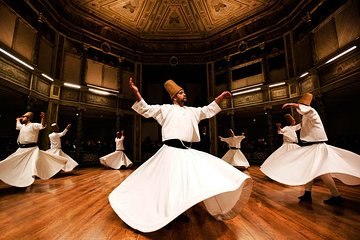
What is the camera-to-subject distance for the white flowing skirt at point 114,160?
26.1 ft

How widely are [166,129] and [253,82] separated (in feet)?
32.3

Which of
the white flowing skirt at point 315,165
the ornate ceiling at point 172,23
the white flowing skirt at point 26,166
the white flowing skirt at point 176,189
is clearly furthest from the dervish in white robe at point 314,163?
the ornate ceiling at point 172,23

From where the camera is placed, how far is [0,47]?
593 cm

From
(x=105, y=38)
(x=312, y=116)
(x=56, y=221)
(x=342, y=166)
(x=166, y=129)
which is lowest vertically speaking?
(x=56, y=221)

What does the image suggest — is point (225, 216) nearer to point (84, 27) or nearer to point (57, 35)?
point (57, 35)

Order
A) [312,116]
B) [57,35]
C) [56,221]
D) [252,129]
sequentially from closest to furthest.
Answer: [56,221] < [312,116] < [57,35] < [252,129]

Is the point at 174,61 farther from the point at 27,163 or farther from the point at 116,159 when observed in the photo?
the point at 27,163

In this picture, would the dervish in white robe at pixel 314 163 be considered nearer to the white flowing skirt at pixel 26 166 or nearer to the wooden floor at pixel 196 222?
the wooden floor at pixel 196 222

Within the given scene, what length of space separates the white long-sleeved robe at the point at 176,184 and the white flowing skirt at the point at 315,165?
1.39 metres

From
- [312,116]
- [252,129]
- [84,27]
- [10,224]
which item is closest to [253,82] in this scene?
[252,129]

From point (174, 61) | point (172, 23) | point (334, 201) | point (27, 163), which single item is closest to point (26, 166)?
point (27, 163)

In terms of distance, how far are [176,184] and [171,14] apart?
10.8 meters

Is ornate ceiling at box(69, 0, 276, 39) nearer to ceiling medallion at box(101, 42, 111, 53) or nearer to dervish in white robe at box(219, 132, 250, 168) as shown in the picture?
ceiling medallion at box(101, 42, 111, 53)

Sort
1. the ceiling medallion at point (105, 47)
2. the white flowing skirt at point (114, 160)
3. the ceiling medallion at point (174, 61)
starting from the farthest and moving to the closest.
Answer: the ceiling medallion at point (174, 61), the ceiling medallion at point (105, 47), the white flowing skirt at point (114, 160)
